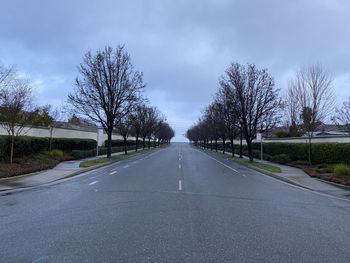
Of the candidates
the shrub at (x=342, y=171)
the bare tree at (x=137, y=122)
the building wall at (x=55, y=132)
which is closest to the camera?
the shrub at (x=342, y=171)

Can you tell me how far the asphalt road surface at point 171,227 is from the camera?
562 cm

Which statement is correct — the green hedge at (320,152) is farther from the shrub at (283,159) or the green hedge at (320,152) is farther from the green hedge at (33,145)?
the green hedge at (33,145)

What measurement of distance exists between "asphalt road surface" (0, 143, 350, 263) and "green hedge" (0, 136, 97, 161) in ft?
34.9

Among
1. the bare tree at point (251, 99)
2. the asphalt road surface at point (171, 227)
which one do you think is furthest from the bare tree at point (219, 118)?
the asphalt road surface at point (171, 227)

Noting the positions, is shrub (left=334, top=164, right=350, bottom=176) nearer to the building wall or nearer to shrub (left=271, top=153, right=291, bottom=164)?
shrub (left=271, top=153, right=291, bottom=164)

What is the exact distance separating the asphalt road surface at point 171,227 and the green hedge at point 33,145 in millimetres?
10650

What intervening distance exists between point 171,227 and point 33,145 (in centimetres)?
2202

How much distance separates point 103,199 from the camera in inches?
432

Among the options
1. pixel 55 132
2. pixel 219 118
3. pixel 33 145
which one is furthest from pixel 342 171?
pixel 219 118

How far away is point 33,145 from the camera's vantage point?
26625 mm

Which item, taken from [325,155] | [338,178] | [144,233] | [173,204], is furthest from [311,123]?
[144,233]

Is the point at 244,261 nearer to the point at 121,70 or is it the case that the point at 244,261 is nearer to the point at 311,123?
the point at 311,123

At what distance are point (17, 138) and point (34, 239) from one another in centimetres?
1830

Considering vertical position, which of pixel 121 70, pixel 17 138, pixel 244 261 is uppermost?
pixel 121 70
